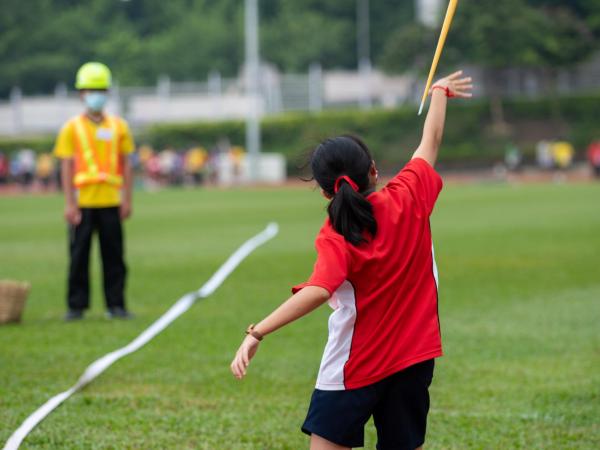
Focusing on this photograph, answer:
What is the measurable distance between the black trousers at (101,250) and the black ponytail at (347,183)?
6.38 m

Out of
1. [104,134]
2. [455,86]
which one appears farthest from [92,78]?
[455,86]

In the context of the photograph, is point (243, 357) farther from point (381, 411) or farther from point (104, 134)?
point (104, 134)

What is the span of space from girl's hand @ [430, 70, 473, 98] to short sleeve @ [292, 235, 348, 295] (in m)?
1.00

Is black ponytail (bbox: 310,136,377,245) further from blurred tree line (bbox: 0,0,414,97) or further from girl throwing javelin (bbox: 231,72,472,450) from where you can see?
blurred tree line (bbox: 0,0,414,97)

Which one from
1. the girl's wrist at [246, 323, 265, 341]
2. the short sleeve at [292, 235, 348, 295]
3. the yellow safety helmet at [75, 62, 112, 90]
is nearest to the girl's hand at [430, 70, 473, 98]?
the short sleeve at [292, 235, 348, 295]

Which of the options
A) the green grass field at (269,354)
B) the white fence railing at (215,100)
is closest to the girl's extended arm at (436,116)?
the green grass field at (269,354)

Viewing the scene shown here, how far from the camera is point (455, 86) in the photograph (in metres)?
4.95

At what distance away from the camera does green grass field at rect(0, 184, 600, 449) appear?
6535mm

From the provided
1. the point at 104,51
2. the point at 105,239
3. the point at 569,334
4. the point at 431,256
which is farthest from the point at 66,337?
the point at 104,51

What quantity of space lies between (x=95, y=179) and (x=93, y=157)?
0.66 ft

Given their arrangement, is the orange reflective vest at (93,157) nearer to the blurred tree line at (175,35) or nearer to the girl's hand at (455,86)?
the girl's hand at (455,86)

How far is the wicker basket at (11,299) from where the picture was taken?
10.5 m

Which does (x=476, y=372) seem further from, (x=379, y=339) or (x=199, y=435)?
(x=379, y=339)

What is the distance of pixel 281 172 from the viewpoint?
53.2m
